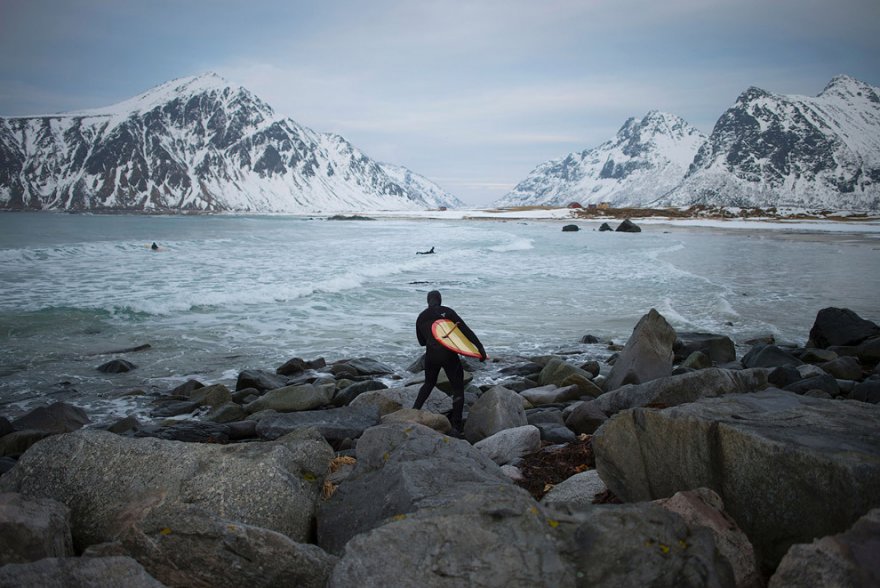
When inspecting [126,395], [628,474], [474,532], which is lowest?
[126,395]

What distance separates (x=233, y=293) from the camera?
22766mm

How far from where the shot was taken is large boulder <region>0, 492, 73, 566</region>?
126 inches

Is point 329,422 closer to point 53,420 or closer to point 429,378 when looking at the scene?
point 429,378

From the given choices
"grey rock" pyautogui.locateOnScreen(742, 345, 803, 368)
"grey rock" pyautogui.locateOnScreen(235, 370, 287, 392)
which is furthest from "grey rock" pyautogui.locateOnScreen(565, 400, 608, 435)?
"grey rock" pyautogui.locateOnScreen(235, 370, 287, 392)

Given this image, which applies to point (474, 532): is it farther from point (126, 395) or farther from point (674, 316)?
point (674, 316)

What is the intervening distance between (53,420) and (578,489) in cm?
795

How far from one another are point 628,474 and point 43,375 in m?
12.5

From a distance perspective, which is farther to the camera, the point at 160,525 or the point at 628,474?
the point at 628,474

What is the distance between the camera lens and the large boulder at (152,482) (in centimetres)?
400

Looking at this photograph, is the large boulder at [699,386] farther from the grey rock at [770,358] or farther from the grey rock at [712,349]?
the grey rock at [712,349]

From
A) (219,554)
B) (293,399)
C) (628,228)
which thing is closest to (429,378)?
(293,399)

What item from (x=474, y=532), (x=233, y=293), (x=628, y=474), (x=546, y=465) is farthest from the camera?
(x=233, y=293)

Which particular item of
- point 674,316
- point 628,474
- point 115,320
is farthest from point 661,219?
point 628,474

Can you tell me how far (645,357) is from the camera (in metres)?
10.3
